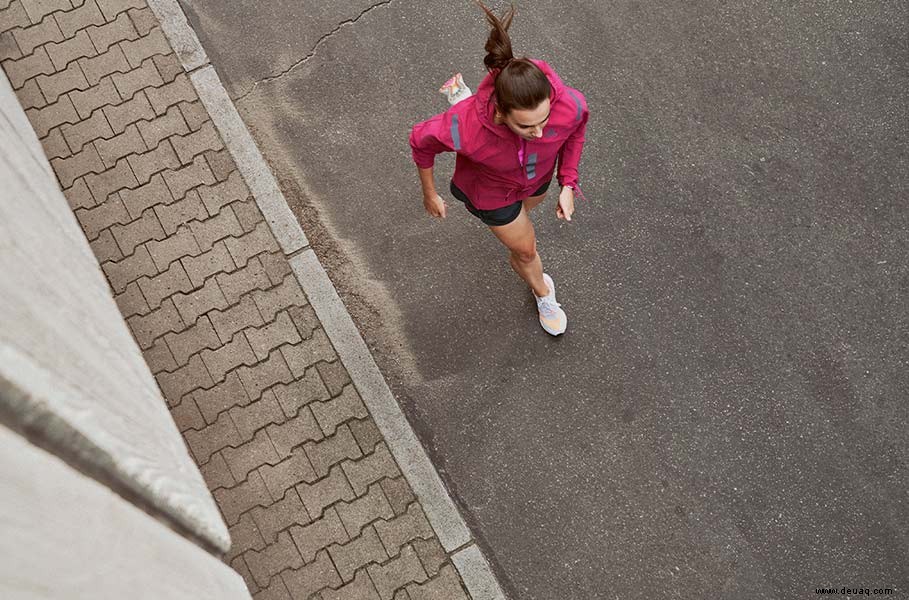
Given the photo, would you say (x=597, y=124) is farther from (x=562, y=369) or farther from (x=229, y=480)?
(x=229, y=480)

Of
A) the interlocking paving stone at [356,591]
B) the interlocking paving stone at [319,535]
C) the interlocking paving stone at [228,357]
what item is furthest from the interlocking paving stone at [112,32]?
the interlocking paving stone at [356,591]

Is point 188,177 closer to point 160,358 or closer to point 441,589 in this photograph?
point 160,358

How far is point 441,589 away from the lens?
4254mm

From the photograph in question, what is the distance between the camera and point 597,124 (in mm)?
4984

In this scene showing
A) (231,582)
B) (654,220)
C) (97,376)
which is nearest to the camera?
(97,376)

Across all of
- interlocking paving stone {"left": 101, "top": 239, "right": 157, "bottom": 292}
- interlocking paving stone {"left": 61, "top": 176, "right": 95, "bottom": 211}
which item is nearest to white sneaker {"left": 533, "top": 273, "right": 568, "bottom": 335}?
interlocking paving stone {"left": 101, "top": 239, "right": 157, "bottom": 292}

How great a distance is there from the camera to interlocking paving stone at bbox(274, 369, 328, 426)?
14.7ft

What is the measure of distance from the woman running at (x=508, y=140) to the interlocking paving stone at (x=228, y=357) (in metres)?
1.35

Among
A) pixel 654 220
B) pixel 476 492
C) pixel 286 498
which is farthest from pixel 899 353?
pixel 286 498

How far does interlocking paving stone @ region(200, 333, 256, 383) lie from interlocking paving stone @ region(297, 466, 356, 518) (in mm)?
723

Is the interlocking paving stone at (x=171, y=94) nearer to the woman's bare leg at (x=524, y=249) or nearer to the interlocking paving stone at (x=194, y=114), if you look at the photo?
the interlocking paving stone at (x=194, y=114)

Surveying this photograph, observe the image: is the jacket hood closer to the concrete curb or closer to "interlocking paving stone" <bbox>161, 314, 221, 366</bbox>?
the concrete curb

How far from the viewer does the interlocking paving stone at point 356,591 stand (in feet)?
13.8

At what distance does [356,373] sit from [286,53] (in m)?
2.02
